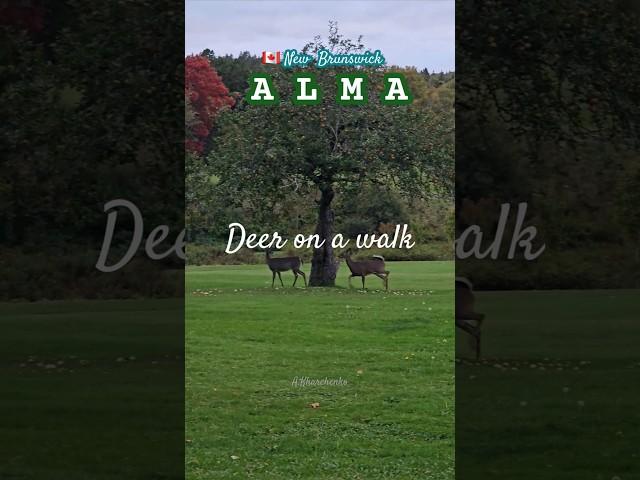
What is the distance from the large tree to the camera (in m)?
9.18

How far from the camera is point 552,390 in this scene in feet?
42.0

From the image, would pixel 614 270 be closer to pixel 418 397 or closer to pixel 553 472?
pixel 553 472

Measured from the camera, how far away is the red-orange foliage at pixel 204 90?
927 cm

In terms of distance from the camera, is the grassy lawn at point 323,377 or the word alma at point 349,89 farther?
the word alma at point 349,89

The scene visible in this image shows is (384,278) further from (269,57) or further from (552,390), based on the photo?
(552,390)

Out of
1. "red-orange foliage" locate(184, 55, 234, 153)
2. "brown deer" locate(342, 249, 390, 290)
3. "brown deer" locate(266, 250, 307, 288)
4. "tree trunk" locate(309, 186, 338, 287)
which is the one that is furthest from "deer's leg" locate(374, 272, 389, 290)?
"red-orange foliage" locate(184, 55, 234, 153)

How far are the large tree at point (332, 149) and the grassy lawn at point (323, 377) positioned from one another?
618mm

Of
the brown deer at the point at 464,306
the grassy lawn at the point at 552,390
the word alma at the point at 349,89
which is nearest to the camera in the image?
the word alma at the point at 349,89

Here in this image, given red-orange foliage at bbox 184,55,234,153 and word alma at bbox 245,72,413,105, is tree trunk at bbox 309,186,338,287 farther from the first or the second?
red-orange foliage at bbox 184,55,234,153

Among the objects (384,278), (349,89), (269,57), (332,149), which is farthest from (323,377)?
(269,57)

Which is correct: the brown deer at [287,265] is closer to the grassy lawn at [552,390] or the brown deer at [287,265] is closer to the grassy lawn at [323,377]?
the grassy lawn at [323,377]

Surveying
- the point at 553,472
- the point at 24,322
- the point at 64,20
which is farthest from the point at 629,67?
the point at 24,322

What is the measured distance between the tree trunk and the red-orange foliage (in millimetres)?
1146

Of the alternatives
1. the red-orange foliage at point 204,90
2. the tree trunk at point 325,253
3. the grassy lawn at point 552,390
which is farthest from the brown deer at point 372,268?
the grassy lawn at point 552,390
